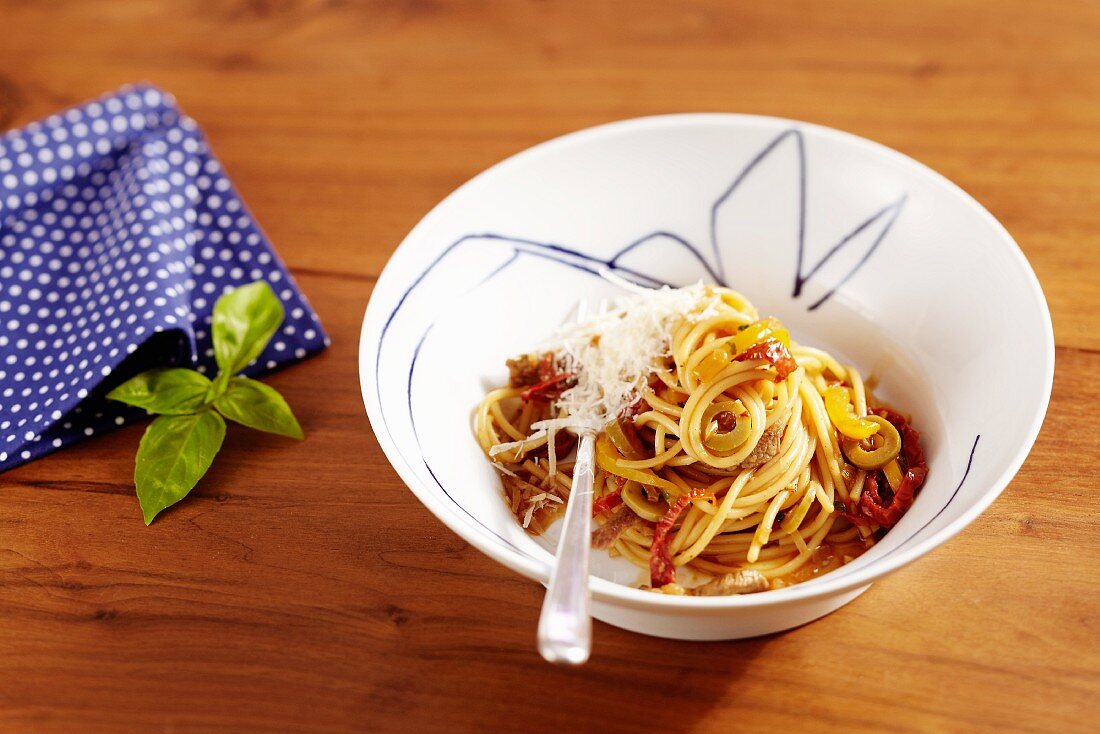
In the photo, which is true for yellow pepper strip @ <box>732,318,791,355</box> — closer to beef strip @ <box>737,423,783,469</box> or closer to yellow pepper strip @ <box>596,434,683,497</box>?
Result: beef strip @ <box>737,423,783,469</box>

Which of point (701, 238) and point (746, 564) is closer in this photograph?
point (746, 564)

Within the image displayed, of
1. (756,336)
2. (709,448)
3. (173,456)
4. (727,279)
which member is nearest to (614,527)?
(709,448)

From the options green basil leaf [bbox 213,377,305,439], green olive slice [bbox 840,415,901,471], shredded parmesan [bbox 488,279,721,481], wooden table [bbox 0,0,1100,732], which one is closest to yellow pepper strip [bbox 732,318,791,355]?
shredded parmesan [bbox 488,279,721,481]

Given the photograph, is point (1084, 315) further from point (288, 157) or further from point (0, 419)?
point (0, 419)

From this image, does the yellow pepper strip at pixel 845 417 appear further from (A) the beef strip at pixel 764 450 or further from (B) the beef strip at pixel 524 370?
(B) the beef strip at pixel 524 370

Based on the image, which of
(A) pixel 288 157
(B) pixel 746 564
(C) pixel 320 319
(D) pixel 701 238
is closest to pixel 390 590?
(B) pixel 746 564
